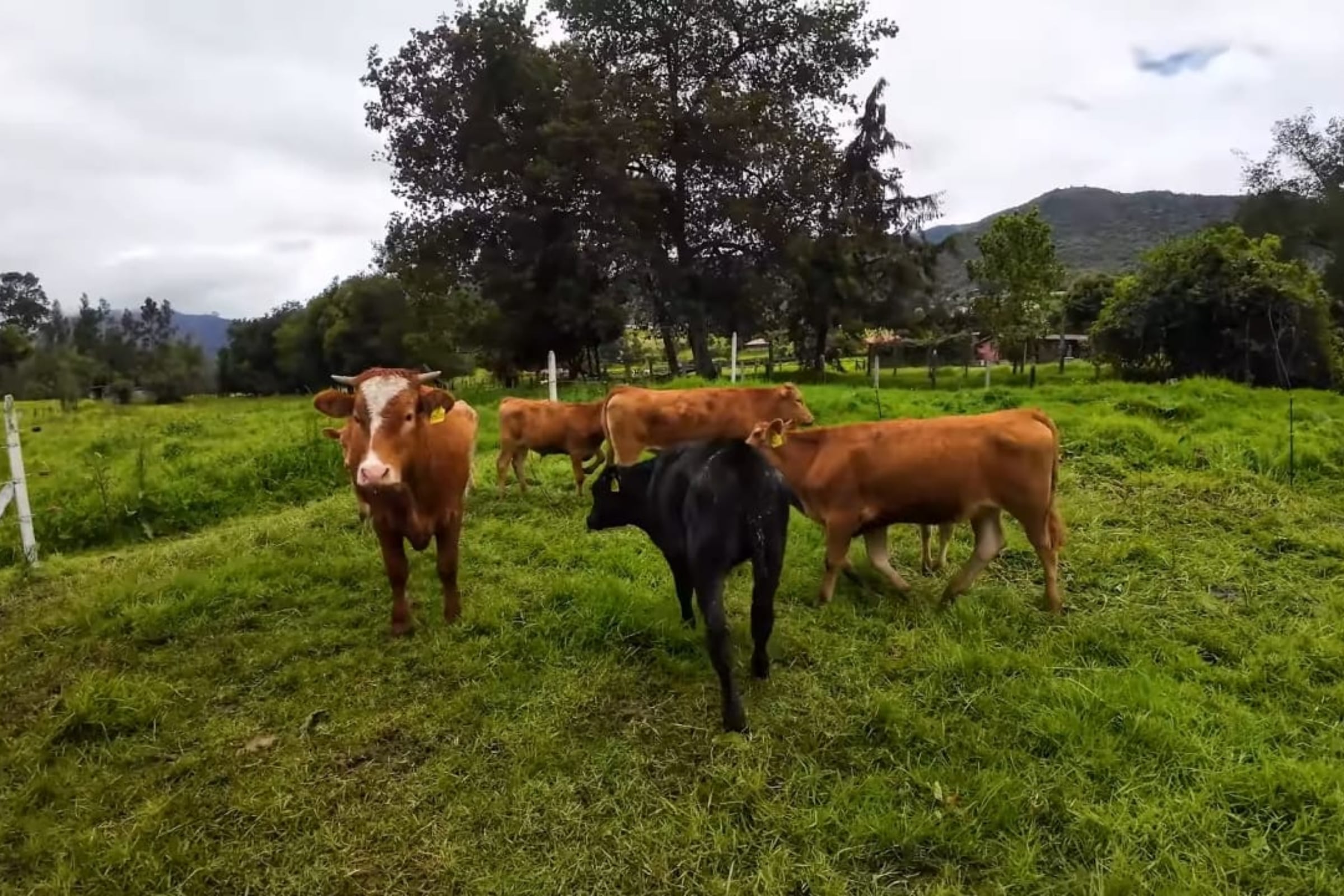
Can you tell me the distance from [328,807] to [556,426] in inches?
212

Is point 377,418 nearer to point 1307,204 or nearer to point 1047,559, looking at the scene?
point 1047,559

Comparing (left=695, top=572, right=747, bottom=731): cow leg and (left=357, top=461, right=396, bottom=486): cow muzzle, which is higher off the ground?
(left=357, top=461, right=396, bottom=486): cow muzzle

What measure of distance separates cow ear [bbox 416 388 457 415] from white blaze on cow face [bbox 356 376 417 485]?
0.12 m

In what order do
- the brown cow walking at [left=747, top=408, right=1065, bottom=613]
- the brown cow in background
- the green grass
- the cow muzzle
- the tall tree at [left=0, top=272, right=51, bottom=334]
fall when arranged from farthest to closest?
the tall tree at [left=0, top=272, right=51, bottom=334] → the brown cow in background → the brown cow walking at [left=747, top=408, right=1065, bottom=613] → the cow muzzle → the green grass

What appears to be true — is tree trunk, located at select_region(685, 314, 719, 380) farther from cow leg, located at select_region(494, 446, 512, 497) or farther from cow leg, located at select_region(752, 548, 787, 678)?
cow leg, located at select_region(752, 548, 787, 678)

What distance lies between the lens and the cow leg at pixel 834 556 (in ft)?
16.6

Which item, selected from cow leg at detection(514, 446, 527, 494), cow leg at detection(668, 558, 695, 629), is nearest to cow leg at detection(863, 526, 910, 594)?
cow leg at detection(668, 558, 695, 629)

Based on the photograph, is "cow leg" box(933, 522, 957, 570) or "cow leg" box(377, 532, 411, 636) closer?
"cow leg" box(377, 532, 411, 636)

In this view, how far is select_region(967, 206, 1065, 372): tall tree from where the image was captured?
25547 millimetres

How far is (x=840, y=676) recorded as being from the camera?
407 cm

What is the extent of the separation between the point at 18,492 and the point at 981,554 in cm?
778

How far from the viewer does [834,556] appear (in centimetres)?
505

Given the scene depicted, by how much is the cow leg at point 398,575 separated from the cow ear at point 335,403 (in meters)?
0.74

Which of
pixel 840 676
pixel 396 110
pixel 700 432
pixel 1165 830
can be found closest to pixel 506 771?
pixel 840 676
